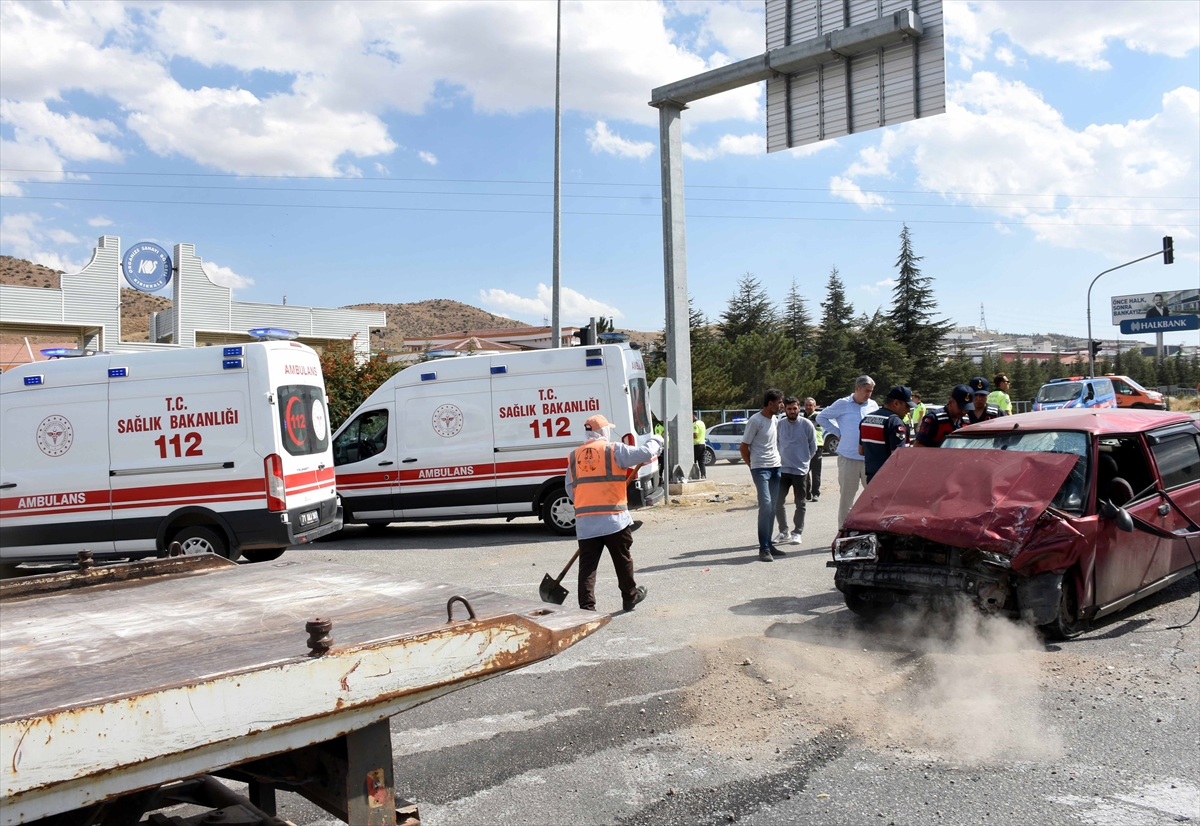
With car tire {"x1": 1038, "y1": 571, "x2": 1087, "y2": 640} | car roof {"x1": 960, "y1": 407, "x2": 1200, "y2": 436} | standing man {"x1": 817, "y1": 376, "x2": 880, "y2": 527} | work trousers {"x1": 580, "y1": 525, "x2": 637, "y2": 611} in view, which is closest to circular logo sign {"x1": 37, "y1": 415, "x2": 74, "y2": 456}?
work trousers {"x1": 580, "y1": 525, "x2": 637, "y2": 611}

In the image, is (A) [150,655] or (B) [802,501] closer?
(A) [150,655]

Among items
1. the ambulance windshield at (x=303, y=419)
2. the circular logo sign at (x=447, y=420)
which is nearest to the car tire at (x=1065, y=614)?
the ambulance windshield at (x=303, y=419)

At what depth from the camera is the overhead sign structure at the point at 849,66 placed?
1370 centimetres

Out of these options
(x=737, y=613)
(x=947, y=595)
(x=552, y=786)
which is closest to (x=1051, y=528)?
(x=947, y=595)

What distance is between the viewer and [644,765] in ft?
14.0

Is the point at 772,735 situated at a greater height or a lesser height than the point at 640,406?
lesser

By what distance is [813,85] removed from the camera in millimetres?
14930

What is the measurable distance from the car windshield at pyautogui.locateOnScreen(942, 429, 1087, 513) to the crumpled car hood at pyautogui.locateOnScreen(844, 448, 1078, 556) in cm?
9

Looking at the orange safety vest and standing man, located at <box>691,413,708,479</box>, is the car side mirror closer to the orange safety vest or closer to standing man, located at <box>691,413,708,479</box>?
the orange safety vest

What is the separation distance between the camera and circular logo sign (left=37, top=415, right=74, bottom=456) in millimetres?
10609

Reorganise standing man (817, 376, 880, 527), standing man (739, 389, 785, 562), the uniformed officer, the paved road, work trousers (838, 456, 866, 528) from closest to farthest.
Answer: the paved road < the uniformed officer < standing man (739, 389, 785, 562) < work trousers (838, 456, 866, 528) < standing man (817, 376, 880, 527)

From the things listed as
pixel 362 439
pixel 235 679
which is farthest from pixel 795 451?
pixel 235 679

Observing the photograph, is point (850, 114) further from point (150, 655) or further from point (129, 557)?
point (150, 655)

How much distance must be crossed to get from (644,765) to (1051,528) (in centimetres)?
318
